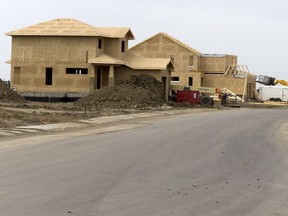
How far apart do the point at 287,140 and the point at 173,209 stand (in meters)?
14.9

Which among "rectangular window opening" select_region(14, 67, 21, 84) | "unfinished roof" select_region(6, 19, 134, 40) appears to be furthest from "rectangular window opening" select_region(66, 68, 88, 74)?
"rectangular window opening" select_region(14, 67, 21, 84)

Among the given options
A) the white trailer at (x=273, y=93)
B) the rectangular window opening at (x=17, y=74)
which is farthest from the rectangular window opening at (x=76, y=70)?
the white trailer at (x=273, y=93)

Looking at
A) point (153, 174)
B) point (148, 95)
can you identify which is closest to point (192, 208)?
point (153, 174)

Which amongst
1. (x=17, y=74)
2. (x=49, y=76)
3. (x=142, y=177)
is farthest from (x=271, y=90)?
(x=142, y=177)

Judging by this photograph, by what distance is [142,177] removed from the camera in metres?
12.3

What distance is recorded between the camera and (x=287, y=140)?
23.0 meters

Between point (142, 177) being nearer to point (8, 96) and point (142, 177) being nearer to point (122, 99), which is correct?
point (122, 99)

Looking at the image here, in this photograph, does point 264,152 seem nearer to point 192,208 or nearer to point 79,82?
point 192,208

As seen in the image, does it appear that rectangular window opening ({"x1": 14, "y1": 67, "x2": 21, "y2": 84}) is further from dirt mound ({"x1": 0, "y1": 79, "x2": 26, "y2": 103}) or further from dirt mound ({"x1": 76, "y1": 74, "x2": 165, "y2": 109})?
dirt mound ({"x1": 76, "y1": 74, "x2": 165, "y2": 109})

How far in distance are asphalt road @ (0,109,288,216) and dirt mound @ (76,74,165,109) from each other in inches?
1146

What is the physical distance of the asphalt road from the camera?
9203mm

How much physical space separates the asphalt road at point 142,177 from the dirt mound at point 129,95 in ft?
95.5

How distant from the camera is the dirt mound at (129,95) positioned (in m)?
50.7

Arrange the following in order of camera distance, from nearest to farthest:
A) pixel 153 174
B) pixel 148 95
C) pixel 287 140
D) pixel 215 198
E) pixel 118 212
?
1. pixel 118 212
2. pixel 215 198
3. pixel 153 174
4. pixel 287 140
5. pixel 148 95
